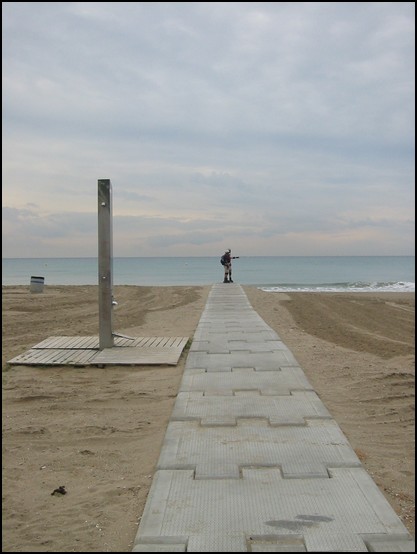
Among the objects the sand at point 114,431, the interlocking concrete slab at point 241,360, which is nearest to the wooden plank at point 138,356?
the sand at point 114,431

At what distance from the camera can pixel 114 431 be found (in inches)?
193

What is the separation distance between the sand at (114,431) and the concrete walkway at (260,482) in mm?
201

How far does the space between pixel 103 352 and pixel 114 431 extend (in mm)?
3557

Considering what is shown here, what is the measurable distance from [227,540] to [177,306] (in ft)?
46.0

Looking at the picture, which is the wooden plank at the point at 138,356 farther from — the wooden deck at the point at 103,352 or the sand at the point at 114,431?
the sand at the point at 114,431

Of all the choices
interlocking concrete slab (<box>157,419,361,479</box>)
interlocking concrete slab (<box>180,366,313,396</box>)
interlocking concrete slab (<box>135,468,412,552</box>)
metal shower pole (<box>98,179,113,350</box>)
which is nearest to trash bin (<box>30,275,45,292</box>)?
metal shower pole (<box>98,179,113,350</box>)

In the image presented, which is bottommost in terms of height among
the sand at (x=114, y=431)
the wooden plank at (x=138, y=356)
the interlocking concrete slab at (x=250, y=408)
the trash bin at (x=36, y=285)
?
the sand at (x=114, y=431)

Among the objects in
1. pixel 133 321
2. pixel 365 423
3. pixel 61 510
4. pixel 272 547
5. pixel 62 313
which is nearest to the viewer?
pixel 272 547

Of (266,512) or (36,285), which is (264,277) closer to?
(36,285)

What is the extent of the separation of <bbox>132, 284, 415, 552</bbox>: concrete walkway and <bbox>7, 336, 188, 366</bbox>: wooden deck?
173 cm

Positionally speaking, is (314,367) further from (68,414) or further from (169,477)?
(169,477)

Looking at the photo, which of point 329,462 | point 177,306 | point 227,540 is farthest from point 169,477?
point 177,306

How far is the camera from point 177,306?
1681cm

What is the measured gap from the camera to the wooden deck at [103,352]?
7613 mm
